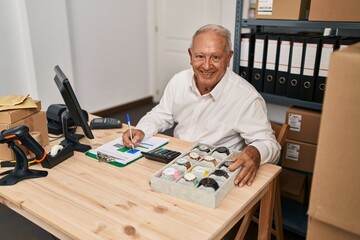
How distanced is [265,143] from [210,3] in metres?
2.77

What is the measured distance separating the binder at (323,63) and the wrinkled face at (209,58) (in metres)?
0.64

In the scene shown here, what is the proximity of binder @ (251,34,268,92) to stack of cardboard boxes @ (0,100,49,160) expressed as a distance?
4.55 feet

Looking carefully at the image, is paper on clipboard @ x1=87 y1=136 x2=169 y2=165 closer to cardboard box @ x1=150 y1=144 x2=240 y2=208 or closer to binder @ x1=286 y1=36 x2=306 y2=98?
cardboard box @ x1=150 y1=144 x2=240 y2=208

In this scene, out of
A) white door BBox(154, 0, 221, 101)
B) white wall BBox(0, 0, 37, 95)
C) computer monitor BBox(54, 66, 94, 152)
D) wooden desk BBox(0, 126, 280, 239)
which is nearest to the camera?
wooden desk BBox(0, 126, 280, 239)

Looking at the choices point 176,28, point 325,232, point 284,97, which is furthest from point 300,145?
point 176,28

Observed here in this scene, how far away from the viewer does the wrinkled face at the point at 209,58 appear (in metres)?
1.59

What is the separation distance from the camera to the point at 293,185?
2225 millimetres

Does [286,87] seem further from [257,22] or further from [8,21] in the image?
[8,21]

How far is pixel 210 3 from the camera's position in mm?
3799

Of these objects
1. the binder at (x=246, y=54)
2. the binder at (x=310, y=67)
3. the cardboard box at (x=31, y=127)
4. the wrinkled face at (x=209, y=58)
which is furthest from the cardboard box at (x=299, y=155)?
the cardboard box at (x=31, y=127)

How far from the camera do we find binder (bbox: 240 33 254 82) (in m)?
2.17

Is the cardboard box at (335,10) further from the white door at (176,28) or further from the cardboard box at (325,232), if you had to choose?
the white door at (176,28)

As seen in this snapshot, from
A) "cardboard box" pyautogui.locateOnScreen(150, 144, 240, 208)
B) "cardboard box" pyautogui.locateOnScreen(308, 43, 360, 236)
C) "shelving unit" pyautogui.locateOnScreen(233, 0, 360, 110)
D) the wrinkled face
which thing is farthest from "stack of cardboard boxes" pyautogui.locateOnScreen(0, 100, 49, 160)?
"shelving unit" pyautogui.locateOnScreen(233, 0, 360, 110)

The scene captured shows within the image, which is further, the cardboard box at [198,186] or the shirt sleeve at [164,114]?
the shirt sleeve at [164,114]
